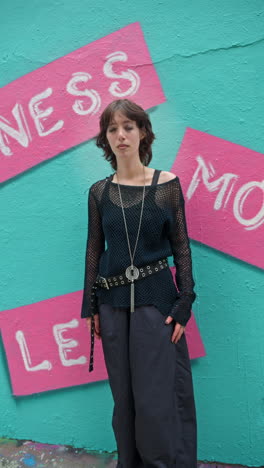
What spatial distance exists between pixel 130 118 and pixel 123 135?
76mm

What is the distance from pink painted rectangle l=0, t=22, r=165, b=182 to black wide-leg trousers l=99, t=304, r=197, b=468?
0.94m

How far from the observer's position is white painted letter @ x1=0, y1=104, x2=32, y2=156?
211cm

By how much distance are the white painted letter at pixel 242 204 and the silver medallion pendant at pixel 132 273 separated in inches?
24.3

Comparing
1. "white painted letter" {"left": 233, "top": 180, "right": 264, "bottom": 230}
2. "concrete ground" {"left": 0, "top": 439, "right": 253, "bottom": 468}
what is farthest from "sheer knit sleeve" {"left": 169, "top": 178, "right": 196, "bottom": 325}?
"concrete ground" {"left": 0, "top": 439, "right": 253, "bottom": 468}

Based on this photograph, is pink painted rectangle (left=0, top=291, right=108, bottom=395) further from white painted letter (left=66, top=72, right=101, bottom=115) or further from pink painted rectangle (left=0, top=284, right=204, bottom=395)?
white painted letter (left=66, top=72, right=101, bottom=115)

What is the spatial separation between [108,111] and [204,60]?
63cm

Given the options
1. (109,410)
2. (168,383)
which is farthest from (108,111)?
(109,410)

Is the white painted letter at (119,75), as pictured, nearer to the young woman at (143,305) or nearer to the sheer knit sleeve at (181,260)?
the young woman at (143,305)

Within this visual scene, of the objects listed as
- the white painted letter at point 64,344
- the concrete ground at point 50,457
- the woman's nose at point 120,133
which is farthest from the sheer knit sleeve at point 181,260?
the concrete ground at point 50,457

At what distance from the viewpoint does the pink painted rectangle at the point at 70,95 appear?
197cm

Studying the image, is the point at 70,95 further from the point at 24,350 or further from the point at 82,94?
the point at 24,350

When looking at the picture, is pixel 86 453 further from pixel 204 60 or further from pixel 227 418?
pixel 204 60

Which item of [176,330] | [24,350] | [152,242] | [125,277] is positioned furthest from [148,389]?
[24,350]

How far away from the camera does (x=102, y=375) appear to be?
2096 millimetres
